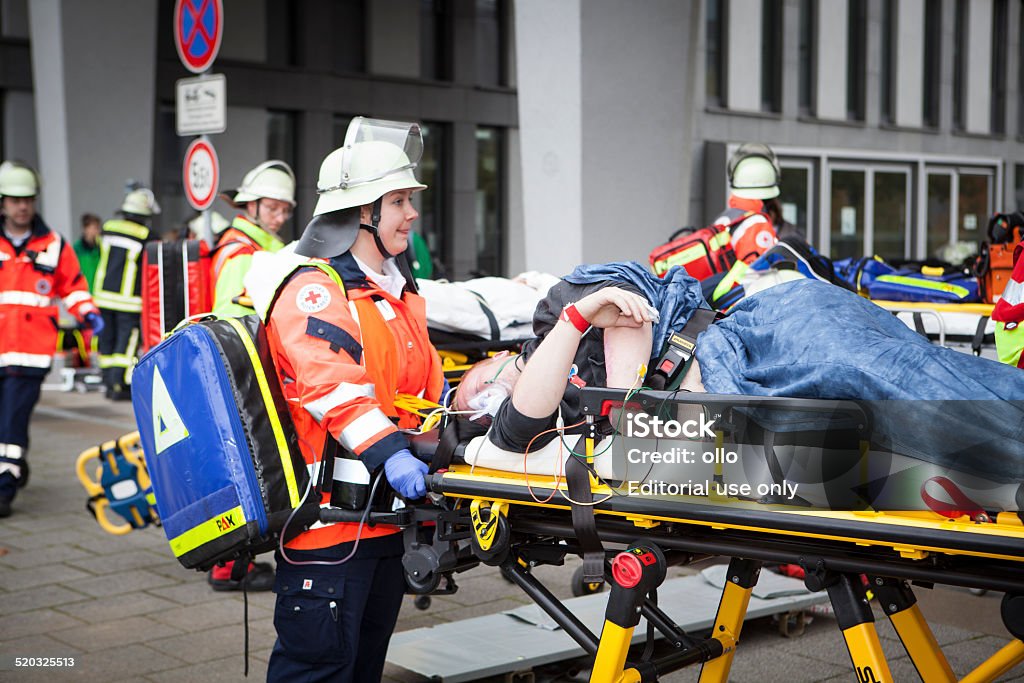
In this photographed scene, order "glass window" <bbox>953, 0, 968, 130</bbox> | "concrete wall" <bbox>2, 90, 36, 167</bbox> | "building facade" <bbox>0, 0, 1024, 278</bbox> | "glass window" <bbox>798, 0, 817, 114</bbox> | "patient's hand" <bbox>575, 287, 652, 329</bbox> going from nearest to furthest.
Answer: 1. "patient's hand" <bbox>575, 287, 652, 329</bbox>
2. "building facade" <bbox>0, 0, 1024, 278</bbox>
3. "concrete wall" <bbox>2, 90, 36, 167</bbox>
4. "glass window" <bbox>798, 0, 817, 114</bbox>
5. "glass window" <bbox>953, 0, 968, 130</bbox>

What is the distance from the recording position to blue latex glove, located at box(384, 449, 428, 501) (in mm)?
3314

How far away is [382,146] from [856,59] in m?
19.2

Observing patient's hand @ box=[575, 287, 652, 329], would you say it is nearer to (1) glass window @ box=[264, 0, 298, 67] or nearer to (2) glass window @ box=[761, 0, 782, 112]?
(2) glass window @ box=[761, 0, 782, 112]

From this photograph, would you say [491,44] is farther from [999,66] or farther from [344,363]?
[344,363]

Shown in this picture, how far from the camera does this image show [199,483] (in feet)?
11.5

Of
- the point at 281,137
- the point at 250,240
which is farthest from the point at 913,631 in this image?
the point at 281,137

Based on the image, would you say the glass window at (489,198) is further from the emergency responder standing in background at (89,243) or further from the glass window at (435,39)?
the emergency responder standing in background at (89,243)

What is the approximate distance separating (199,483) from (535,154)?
5591mm

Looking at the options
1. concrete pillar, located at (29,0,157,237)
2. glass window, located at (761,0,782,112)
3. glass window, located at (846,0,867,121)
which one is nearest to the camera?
concrete pillar, located at (29,0,157,237)

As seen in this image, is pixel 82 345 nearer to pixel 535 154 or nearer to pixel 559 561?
pixel 535 154

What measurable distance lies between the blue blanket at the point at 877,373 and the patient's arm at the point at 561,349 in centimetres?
30

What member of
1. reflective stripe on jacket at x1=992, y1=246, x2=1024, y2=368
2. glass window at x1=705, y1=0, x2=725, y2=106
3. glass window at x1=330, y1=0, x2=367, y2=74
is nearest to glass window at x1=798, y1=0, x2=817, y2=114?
glass window at x1=705, y1=0, x2=725, y2=106

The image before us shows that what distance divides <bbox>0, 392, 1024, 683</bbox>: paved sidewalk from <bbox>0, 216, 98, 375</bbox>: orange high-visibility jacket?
3.45 ft

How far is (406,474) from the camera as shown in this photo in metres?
3.33
